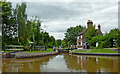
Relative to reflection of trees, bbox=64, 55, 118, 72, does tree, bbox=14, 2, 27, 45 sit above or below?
above

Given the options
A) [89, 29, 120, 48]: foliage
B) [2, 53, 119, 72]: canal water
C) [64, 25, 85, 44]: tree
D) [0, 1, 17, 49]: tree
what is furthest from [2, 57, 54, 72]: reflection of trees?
[64, 25, 85, 44]: tree

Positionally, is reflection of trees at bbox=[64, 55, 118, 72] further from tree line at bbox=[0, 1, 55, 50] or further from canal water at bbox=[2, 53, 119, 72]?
tree line at bbox=[0, 1, 55, 50]

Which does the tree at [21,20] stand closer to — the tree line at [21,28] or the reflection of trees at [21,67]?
the tree line at [21,28]

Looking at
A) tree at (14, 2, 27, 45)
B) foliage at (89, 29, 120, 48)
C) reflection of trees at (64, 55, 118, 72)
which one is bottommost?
reflection of trees at (64, 55, 118, 72)

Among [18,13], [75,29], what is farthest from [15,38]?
[75,29]

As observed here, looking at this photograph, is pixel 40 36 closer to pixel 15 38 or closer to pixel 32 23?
pixel 32 23

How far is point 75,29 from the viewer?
66.1 metres

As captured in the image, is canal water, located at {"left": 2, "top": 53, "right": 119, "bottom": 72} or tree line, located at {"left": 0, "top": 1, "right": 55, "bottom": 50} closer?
canal water, located at {"left": 2, "top": 53, "right": 119, "bottom": 72}

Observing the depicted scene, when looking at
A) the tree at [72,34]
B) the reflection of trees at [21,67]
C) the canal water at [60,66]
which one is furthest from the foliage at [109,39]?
the tree at [72,34]

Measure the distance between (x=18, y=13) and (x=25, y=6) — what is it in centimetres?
417

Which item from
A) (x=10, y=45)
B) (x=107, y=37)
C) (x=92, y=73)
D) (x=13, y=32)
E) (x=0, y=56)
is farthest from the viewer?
(x=13, y=32)

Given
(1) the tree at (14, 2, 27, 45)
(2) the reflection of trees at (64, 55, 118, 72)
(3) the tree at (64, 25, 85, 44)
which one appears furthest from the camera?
(3) the tree at (64, 25, 85, 44)

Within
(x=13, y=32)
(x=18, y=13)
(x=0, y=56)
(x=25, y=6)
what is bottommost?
(x=0, y=56)

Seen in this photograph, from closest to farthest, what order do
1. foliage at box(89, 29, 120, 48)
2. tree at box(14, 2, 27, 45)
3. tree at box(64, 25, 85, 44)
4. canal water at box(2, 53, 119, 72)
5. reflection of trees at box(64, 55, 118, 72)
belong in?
canal water at box(2, 53, 119, 72) < reflection of trees at box(64, 55, 118, 72) < foliage at box(89, 29, 120, 48) < tree at box(14, 2, 27, 45) < tree at box(64, 25, 85, 44)
